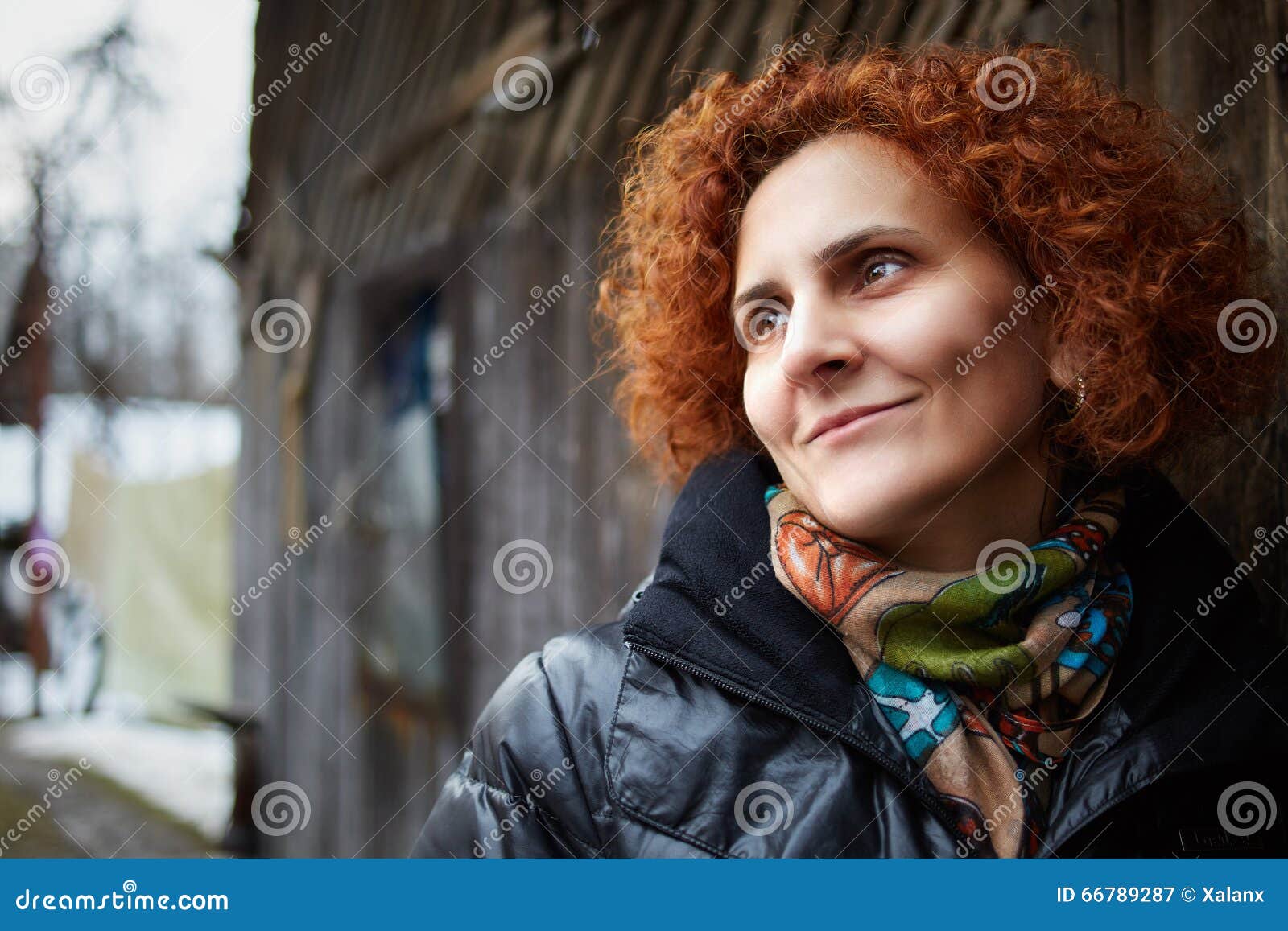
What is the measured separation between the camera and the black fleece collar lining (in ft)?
5.02

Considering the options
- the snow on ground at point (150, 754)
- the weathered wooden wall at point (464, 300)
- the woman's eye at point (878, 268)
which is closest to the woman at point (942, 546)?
the woman's eye at point (878, 268)

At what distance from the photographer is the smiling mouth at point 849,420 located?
58.6 inches

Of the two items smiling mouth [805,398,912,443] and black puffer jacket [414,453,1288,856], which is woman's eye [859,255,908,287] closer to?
smiling mouth [805,398,912,443]

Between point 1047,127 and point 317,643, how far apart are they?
5696 millimetres

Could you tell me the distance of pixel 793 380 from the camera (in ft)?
5.10

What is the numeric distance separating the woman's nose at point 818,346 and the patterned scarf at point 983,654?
11.5 inches

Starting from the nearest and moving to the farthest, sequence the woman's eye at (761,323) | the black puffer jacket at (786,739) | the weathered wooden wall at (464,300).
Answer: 1. the black puffer jacket at (786,739)
2. the woman's eye at (761,323)
3. the weathered wooden wall at (464,300)

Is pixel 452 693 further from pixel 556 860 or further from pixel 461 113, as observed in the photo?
pixel 556 860

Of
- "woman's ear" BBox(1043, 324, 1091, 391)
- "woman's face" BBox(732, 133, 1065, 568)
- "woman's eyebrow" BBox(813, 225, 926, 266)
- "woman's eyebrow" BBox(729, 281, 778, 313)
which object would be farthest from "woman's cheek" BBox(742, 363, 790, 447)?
"woman's ear" BBox(1043, 324, 1091, 391)

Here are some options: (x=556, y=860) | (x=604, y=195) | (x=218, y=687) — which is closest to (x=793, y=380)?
(x=556, y=860)

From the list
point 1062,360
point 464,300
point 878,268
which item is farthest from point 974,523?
point 464,300

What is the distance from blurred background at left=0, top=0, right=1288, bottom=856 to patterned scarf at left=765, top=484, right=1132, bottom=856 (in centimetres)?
62

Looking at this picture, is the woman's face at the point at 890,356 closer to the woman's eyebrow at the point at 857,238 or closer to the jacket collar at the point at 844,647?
the woman's eyebrow at the point at 857,238

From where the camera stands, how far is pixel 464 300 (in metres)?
4.49
